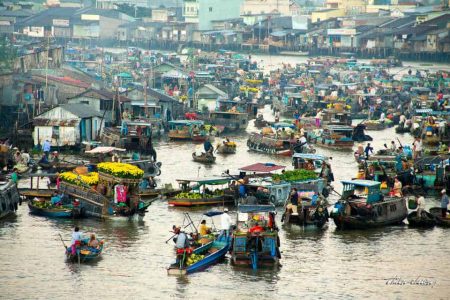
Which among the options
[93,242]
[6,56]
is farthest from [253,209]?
[6,56]

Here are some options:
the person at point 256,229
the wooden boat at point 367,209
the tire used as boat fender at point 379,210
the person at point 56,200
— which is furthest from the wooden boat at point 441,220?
the person at point 56,200

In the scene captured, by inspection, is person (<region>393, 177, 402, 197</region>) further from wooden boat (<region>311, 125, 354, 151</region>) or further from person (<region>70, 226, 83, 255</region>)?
wooden boat (<region>311, 125, 354, 151</region>)

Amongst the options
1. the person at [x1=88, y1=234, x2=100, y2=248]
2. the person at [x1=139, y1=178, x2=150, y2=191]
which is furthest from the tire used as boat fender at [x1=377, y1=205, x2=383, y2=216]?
the person at [x1=88, y1=234, x2=100, y2=248]

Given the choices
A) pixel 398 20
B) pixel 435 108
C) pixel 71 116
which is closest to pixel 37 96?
pixel 71 116

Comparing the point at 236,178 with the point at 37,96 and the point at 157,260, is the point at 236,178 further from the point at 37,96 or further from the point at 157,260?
the point at 37,96

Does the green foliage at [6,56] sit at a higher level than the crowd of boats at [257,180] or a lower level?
higher

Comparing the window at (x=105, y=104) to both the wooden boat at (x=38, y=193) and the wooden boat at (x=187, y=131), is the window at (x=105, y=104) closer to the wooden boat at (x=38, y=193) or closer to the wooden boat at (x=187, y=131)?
the wooden boat at (x=187, y=131)

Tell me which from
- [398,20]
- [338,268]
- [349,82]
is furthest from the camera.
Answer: [398,20]
